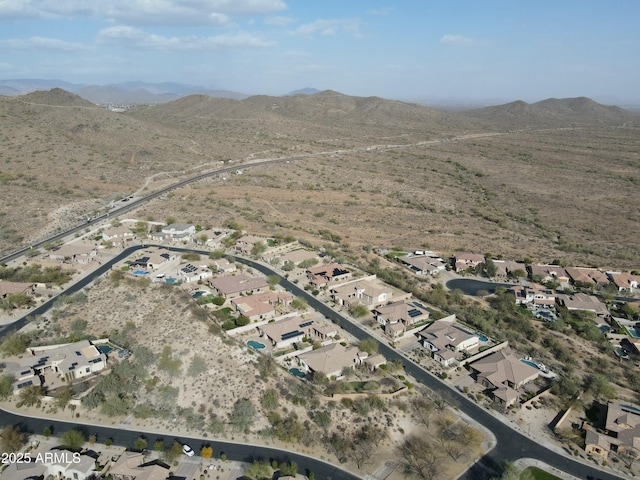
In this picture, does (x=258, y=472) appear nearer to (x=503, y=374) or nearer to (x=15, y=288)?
(x=503, y=374)

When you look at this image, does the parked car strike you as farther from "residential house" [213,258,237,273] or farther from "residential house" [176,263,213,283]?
"residential house" [213,258,237,273]

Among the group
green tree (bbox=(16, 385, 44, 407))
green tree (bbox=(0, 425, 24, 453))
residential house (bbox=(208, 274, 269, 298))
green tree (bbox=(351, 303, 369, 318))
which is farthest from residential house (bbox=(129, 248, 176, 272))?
green tree (bbox=(0, 425, 24, 453))

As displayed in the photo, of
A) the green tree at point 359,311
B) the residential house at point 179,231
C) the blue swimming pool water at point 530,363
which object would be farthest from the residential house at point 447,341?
the residential house at point 179,231

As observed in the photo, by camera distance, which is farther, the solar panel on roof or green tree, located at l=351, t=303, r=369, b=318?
green tree, located at l=351, t=303, r=369, b=318

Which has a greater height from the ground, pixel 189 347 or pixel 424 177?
pixel 424 177

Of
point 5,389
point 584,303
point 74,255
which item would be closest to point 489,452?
point 584,303

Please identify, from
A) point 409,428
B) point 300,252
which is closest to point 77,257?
point 300,252

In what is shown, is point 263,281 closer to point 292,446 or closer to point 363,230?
point 292,446
